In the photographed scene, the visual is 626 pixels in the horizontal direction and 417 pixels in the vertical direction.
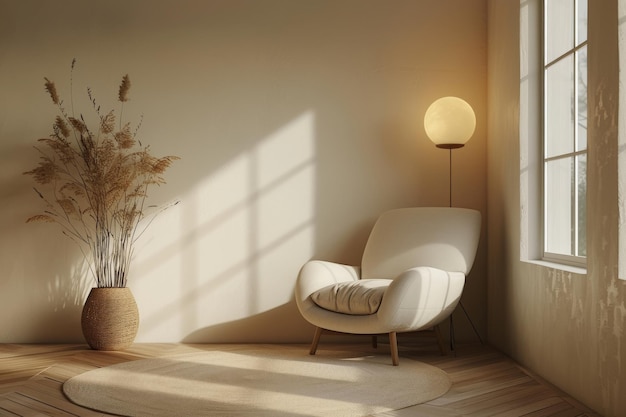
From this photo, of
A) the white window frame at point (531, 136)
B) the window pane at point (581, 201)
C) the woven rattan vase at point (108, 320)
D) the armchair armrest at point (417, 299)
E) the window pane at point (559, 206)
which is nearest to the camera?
the window pane at point (581, 201)

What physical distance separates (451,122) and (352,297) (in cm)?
129

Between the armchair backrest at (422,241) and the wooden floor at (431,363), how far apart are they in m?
0.51

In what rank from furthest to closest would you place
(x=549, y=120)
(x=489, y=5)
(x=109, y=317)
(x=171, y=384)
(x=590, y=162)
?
1. (x=489, y=5)
2. (x=109, y=317)
3. (x=549, y=120)
4. (x=171, y=384)
5. (x=590, y=162)

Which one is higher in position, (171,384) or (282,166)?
(282,166)

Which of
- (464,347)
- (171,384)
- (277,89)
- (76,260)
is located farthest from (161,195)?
(464,347)

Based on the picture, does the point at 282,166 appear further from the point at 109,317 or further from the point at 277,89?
the point at 109,317

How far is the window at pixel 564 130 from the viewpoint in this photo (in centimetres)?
312

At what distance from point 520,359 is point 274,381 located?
136cm

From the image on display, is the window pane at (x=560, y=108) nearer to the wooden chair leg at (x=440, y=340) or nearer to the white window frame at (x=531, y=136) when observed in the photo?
the white window frame at (x=531, y=136)

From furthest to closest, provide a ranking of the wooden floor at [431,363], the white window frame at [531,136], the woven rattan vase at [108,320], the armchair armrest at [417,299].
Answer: the woven rattan vase at [108,320] → the white window frame at [531,136] → the armchair armrest at [417,299] → the wooden floor at [431,363]

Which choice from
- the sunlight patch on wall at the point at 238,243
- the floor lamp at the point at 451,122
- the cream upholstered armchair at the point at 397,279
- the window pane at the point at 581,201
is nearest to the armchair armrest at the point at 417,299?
the cream upholstered armchair at the point at 397,279

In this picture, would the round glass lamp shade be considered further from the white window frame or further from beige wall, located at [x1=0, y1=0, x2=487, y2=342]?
the white window frame

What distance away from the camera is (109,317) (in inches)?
160

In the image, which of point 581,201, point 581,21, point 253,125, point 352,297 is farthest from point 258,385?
point 581,21
